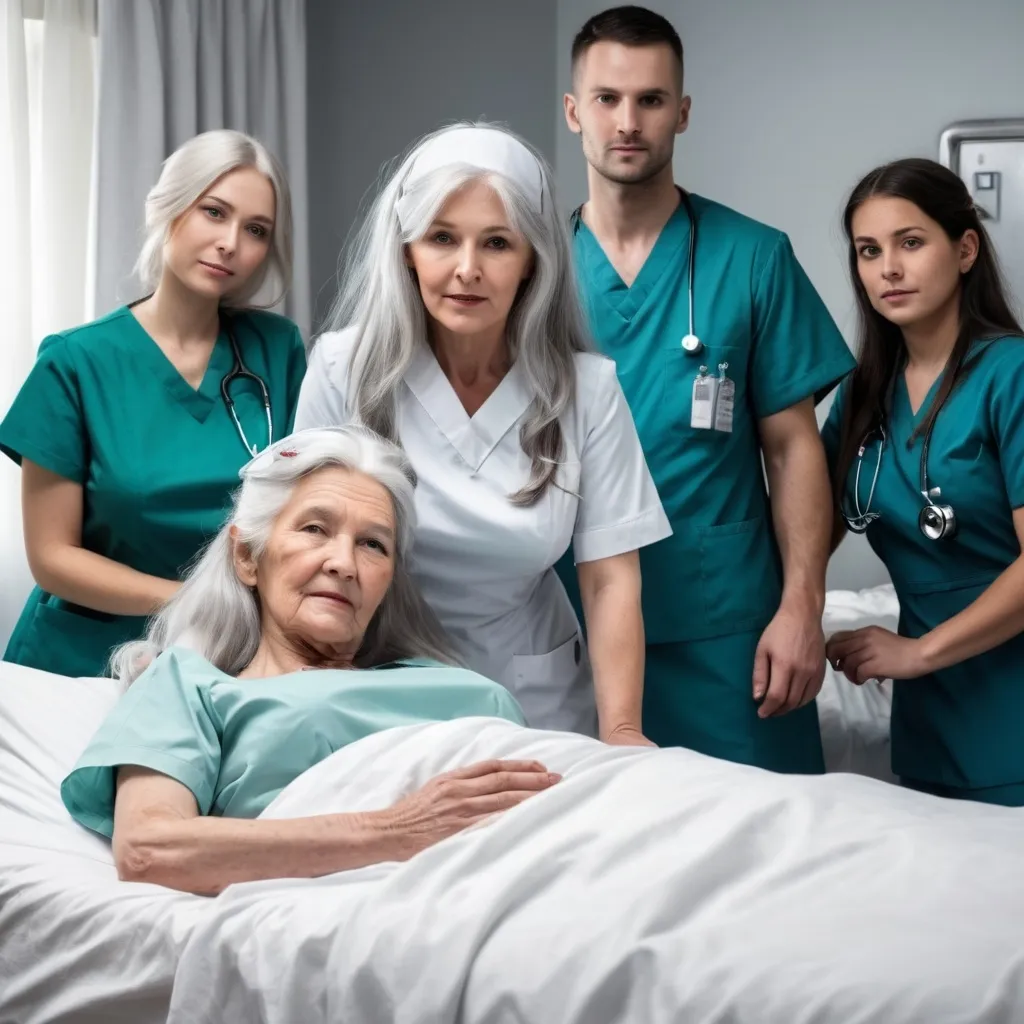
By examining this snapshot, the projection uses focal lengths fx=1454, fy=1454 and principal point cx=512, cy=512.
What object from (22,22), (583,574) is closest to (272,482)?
(583,574)

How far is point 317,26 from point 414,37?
299 millimetres

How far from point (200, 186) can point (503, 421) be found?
0.65 m

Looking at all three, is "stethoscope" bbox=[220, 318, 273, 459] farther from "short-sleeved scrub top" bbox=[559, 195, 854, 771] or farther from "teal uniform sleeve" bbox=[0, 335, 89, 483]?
"short-sleeved scrub top" bbox=[559, 195, 854, 771]

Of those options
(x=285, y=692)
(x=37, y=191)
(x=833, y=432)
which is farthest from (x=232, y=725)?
(x=37, y=191)

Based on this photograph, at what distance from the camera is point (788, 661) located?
2.20 meters

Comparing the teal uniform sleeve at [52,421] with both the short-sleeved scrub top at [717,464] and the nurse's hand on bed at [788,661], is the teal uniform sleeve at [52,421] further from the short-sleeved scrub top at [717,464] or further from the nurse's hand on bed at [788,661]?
the nurse's hand on bed at [788,661]

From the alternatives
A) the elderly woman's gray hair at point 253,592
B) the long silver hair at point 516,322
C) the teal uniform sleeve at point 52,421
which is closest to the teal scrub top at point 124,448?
the teal uniform sleeve at point 52,421

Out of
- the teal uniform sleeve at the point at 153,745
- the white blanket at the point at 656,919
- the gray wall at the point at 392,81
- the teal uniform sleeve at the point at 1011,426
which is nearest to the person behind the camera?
the white blanket at the point at 656,919

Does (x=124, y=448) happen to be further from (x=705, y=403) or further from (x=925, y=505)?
(x=925, y=505)

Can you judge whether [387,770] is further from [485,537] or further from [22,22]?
[22,22]

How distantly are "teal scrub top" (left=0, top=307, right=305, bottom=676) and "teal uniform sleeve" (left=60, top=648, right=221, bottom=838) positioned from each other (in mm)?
481

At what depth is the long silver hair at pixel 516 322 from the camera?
1.92 m

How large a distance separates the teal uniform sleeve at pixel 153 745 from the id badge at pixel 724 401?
3.05 feet

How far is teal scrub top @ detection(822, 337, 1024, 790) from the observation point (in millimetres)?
2123
